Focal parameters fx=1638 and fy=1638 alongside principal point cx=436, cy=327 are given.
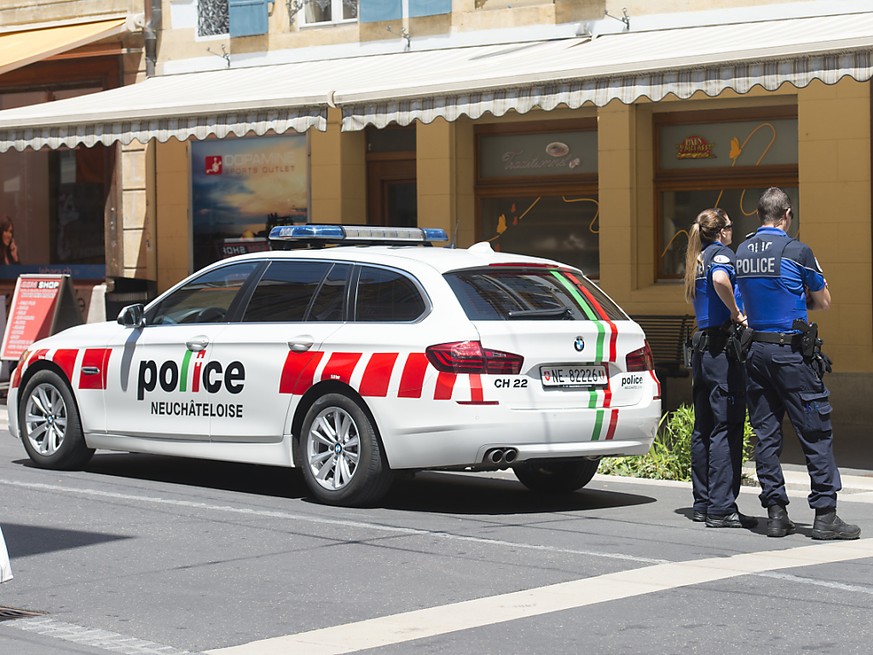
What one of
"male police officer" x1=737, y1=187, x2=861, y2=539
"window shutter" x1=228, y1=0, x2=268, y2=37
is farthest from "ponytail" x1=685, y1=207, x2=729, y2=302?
"window shutter" x1=228, y1=0, x2=268, y2=37

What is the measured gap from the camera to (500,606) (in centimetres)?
678

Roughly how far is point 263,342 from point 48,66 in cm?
1268

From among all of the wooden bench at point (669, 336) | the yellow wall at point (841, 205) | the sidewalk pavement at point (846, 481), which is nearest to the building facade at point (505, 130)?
the yellow wall at point (841, 205)

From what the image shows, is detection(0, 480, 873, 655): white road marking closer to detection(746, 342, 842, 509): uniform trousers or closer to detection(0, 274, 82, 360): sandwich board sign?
detection(746, 342, 842, 509): uniform trousers

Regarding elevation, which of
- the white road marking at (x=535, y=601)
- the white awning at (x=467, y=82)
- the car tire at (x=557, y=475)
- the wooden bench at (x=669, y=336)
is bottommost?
the white road marking at (x=535, y=601)

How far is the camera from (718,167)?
16953 millimetres

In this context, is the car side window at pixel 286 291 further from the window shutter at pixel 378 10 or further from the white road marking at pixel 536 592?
the window shutter at pixel 378 10

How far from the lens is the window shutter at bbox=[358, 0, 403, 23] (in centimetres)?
A: 1875

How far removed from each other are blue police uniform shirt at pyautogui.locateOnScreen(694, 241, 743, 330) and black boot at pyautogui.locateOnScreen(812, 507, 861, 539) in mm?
1219

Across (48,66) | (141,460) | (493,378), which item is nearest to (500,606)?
(493,378)

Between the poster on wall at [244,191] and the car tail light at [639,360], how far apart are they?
10.2 m

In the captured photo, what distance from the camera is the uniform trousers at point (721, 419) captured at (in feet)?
30.2

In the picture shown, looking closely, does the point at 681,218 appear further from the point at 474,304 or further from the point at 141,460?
the point at 474,304

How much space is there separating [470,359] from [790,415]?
178cm
